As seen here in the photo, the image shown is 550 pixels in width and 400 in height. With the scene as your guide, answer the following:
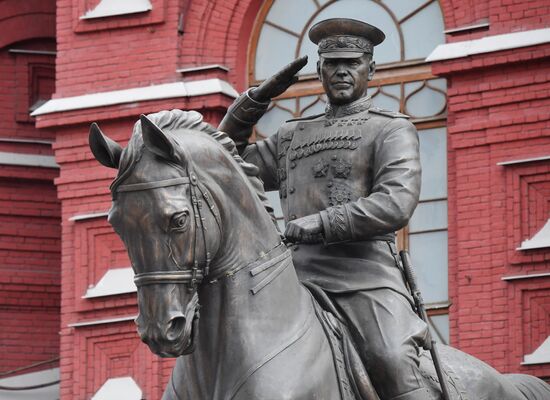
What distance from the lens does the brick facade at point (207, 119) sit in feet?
70.8

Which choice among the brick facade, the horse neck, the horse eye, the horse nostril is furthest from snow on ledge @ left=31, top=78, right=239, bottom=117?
the horse nostril

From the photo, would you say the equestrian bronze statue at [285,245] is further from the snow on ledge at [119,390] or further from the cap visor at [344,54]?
the snow on ledge at [119,390]

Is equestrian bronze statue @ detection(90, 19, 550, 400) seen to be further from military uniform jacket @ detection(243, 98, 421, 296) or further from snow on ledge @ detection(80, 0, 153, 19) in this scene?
snow on ledge @ detection(80, 0, 153, 19)

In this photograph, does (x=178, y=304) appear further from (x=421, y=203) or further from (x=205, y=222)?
(x=421, y=203)

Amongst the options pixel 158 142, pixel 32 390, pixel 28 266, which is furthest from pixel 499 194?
pixel 158 142

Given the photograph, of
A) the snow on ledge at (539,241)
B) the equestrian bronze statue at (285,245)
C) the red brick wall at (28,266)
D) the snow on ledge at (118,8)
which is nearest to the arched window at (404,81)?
the snow on ledge at (539,241)

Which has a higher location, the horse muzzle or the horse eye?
the horse eye

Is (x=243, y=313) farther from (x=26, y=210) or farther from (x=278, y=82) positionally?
(x=26, y=210)

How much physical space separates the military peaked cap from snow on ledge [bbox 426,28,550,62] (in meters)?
10.2

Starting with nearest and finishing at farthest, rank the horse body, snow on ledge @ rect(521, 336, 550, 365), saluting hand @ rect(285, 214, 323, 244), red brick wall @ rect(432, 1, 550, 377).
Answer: the horse body < saluting hand @ rect(285, 214, 323, 244) < snow on ledge @ rect(521, 336, 550, 365) < red brick wall @ rect(432, 1, 550, 377)

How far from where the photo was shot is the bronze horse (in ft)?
33.8

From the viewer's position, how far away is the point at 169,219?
10289 millimetres

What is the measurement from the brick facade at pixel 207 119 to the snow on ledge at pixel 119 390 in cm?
8

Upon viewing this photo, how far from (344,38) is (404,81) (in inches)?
445
